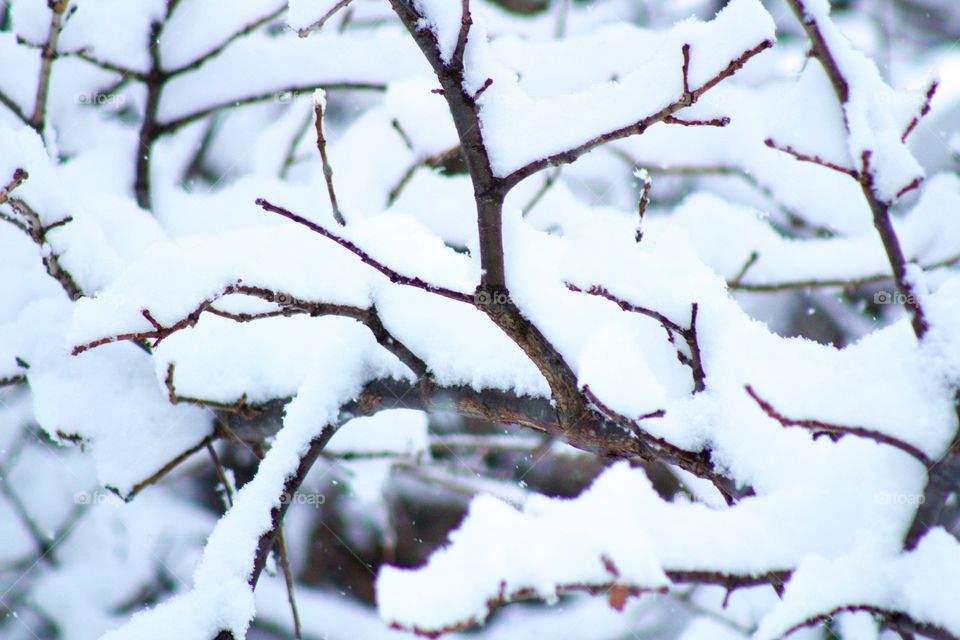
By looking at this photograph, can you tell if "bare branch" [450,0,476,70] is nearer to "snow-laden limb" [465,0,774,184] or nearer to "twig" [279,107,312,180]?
"snow-laden limb" [465,0,774,184]

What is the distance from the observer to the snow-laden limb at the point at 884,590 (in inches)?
26.7

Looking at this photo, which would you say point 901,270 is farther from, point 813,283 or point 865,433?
point 813,283

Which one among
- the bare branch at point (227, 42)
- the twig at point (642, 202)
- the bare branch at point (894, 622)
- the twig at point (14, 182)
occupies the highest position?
the bare branch at point (227, 42)

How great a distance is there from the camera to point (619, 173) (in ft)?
9.91

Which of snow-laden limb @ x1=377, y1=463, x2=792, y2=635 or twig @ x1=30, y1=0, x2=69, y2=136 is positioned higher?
twig @ x1=30, y1=0, x2=69, y2=136

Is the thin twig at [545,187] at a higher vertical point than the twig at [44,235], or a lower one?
higher

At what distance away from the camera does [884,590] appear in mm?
717

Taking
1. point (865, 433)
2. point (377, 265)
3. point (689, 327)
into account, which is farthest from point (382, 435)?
point (865, 433)

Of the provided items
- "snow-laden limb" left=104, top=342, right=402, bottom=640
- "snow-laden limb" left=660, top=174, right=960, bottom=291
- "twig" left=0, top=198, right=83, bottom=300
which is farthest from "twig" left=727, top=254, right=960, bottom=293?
"twig" left=0, top=198, right=83, bottom=300

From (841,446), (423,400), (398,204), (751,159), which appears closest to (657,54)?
(841,446)

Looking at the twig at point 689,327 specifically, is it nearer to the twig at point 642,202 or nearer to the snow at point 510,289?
the snow at point 510,289

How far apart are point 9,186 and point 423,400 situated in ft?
2.69

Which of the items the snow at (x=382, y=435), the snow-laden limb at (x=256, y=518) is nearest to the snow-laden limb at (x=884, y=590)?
the snow-laden limb at (x=256, y=518)

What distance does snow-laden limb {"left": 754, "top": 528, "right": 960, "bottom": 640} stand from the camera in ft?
2.22
